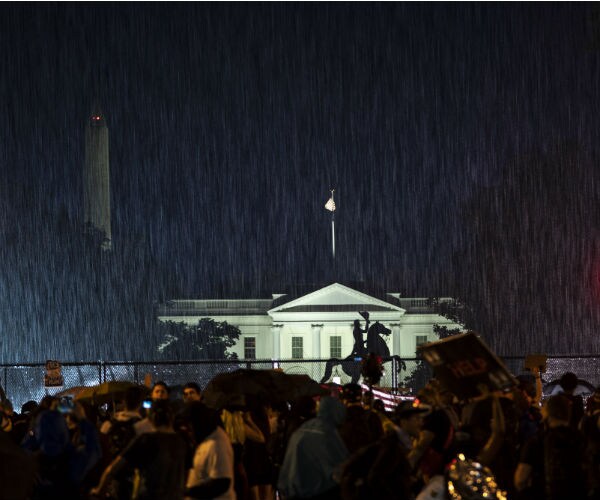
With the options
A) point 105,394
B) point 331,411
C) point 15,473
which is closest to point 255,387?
point 105,394

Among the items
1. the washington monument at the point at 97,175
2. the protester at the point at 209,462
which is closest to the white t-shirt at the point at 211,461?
the protester at the point at 209,462

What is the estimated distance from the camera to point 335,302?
94.9 metres

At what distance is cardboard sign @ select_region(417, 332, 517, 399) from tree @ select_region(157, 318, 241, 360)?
70070mm

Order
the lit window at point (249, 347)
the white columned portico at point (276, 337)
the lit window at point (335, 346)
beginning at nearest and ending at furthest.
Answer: the lit window at point (335, 346) → the white columned portico at point (276, 337) → the lit window at point (249, 347)

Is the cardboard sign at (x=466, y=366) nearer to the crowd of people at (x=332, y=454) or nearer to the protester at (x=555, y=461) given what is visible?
the crowd of people at (x=332, y=454)

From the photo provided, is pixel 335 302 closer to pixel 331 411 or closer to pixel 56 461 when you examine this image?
pixel 331 411

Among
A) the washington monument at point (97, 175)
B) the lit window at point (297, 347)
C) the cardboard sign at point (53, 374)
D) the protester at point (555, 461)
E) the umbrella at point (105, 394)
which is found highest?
the washington monument at point (97, 175)

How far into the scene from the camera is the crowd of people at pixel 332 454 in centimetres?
823

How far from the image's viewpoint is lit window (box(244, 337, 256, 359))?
95.4m

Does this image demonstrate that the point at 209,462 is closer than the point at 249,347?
Yes

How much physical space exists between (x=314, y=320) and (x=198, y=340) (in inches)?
473

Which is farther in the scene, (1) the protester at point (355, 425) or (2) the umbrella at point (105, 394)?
(2) the umbrella at point (105, 394)

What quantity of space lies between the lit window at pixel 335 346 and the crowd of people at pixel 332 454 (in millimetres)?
83416

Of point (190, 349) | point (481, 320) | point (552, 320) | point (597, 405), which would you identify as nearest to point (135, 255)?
point (190, 349)
